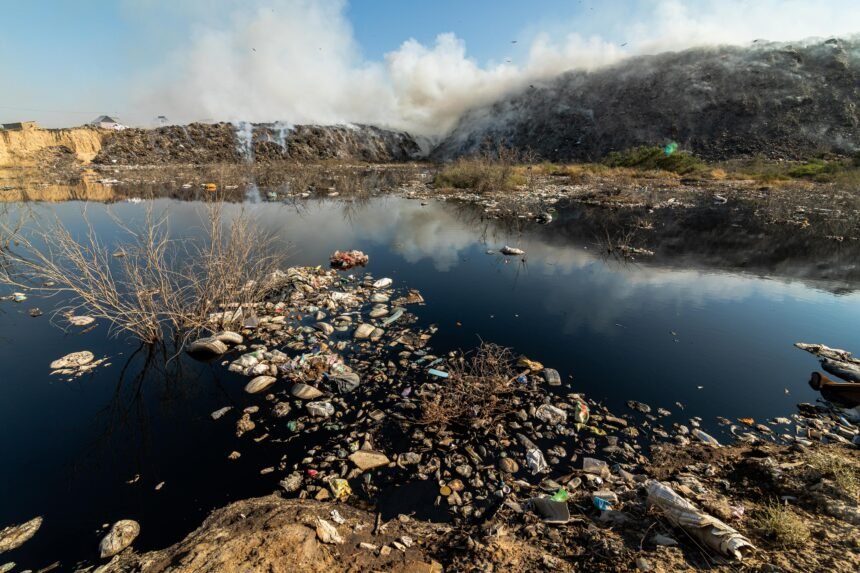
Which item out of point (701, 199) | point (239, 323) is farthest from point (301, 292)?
point (701, 199)

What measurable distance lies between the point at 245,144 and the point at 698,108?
47610 mm

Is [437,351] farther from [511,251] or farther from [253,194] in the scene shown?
[253,194]

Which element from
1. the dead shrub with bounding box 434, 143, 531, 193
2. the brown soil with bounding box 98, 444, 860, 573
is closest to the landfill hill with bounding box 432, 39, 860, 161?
the dead shrub with bounding box 434, 143, 531, 193

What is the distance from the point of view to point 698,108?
36.4m

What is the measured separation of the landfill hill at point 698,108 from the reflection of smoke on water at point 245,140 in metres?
23.0

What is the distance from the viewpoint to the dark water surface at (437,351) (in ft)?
8.93

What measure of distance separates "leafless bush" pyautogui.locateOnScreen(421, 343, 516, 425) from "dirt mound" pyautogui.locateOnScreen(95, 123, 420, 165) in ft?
130

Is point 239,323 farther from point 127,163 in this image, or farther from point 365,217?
point 127,163

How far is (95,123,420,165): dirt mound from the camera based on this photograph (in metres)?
35.4

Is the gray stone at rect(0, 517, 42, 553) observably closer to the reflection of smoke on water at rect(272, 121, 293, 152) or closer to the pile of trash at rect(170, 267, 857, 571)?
the pile of trash at rect(170, 267, 857, 571)

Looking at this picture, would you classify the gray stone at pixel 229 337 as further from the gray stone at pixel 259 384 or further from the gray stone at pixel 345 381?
the gray stone at pixel 345 381

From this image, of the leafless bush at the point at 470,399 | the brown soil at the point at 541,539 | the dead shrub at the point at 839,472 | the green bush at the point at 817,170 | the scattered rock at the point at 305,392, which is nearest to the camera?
the brown soil at the point at 541,539

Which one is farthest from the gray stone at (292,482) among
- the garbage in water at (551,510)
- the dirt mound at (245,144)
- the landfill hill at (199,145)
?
the landfill hill at (199,145)

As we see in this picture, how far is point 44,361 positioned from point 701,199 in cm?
2286
